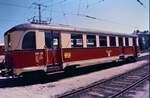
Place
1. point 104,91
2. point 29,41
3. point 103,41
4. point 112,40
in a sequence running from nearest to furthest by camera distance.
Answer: point 104,91, point 29,41, point 103,41, point 112,40

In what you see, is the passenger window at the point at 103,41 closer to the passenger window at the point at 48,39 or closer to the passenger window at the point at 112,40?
the passenger window at the point at 112,40

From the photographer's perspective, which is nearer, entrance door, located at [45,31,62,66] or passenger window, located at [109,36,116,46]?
entrance door, located at [45,31,62,66]

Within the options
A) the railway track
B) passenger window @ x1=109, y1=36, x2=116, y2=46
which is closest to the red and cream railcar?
passenger window @ x1=109, y1=36, x2=116, y2=46

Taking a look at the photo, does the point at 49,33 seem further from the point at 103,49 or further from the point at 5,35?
the point at 103,49

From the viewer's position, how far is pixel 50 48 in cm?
1507

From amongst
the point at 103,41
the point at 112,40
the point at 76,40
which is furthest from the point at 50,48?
the point at 112,40

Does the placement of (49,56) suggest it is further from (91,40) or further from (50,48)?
(91,40)

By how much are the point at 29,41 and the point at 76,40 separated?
3.98 m

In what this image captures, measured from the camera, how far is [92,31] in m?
18.9

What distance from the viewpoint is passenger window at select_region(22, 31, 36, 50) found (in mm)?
13920

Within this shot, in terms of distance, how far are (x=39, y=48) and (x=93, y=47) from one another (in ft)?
18.3

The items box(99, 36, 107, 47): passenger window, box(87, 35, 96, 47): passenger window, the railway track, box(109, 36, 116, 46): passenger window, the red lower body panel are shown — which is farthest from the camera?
box(109, 36, 116, 46): passenger window

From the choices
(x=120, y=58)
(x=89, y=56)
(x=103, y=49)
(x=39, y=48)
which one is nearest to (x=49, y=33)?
(x=39, y=48)

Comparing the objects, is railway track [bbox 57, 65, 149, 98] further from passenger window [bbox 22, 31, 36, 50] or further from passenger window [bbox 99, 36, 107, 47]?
passenger window [bbox 99, 36, 107, 47]
